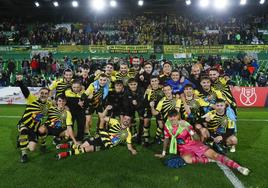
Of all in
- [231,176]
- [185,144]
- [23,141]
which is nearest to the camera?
[231,176]

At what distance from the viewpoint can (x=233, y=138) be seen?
7.13 meters

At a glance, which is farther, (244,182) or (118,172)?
(118,172)

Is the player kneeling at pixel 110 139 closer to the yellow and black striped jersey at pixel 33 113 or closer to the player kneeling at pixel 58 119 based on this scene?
the player kneeling at pixel 58 119

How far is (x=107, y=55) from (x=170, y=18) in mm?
11882

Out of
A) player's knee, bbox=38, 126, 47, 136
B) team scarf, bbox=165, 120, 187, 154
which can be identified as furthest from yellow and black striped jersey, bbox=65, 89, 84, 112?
team scarf, bbox=165, 120, 187, 154

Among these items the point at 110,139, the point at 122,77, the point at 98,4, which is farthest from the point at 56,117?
the point at 98,4

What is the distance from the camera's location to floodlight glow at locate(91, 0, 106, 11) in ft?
110

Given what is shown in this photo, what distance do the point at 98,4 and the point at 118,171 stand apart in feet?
99.9

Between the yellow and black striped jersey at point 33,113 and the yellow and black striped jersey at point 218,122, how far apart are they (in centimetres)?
401

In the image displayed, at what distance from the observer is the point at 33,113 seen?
7.23 metres

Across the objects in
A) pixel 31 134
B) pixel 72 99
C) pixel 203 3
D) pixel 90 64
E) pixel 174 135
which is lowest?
pixel 31 134

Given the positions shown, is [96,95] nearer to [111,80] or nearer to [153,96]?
[111,80]

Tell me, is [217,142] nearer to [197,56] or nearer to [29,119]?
[29,119]

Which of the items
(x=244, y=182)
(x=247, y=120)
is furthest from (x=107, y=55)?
(x=244, y=182)
